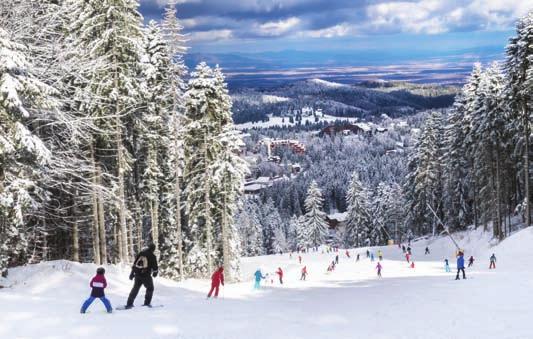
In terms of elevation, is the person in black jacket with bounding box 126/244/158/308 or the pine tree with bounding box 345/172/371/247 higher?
the person in black jacket with bounding box 126/244/158/308

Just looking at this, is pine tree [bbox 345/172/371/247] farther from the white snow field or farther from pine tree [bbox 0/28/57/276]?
pine tree [bbox 0/28/57/276]

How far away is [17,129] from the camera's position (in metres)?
14.3

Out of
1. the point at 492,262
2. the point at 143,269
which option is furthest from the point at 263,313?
the point at 492,262

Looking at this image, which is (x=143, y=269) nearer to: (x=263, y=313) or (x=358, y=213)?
(x=263, y=313)

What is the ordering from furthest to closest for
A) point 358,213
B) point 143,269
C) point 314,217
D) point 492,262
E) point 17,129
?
point 314,217 < point 358,213 < point 492,262 < point 17,129 < point 143,269

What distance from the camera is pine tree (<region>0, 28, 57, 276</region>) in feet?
44.9

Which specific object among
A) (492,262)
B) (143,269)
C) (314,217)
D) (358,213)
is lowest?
(314,217)

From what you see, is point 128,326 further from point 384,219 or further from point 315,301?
point 384,219

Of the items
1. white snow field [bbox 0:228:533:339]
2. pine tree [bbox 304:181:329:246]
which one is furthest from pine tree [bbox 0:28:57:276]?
pine tree [bbox 304:181:329:246]

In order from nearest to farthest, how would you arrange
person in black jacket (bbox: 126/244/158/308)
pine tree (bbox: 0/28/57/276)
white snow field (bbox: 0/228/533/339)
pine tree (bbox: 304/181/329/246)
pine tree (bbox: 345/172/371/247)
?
white snow field (bbox: 0/228/533/339)
pine tree (bbox: 0/28/57/276)
person in black jacket (bbox: 126/244/158/308)
pine tree (bbox: 345/172/371/247)
pine tree (bbox: 304/181/329/246)

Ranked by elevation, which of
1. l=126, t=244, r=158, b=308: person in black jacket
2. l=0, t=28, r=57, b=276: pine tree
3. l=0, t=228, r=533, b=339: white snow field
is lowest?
l=0, t=228, r=533, b=339: white snow field

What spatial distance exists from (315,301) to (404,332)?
6.97 m

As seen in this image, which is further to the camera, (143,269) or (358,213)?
(358,213)

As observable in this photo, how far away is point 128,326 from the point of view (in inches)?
455
